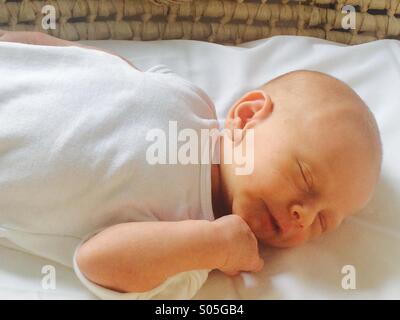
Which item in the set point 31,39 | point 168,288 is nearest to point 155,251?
point 168,288

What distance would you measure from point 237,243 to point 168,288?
98 mm

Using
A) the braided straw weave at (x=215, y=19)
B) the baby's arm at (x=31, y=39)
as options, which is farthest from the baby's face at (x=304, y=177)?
the braided straw weave at (x=215, y=19)

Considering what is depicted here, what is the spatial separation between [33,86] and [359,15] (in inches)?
26.7

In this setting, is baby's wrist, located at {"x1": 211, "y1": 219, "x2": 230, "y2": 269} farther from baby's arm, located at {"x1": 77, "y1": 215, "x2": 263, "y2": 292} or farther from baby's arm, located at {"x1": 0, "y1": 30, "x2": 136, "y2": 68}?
baby's arm, located at {"x1": 0, "y1": 30, "x2": 136, "y2": 68}

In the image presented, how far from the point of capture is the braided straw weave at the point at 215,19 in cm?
110

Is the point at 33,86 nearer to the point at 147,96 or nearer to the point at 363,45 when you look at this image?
the point at 147,96

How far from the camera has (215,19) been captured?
119 centimetres

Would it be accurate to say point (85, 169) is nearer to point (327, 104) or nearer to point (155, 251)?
point (155, 251)

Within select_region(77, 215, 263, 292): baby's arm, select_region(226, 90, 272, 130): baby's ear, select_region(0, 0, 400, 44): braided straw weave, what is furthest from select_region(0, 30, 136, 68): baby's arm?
select_region(77, 215, 263, 292): baby's arm

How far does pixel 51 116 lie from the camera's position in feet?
2.50

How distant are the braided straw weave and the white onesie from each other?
1.06 feet

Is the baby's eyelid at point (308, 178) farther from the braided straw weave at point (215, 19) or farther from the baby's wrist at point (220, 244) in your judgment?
→ the braided straw weave at point (215, 19)
